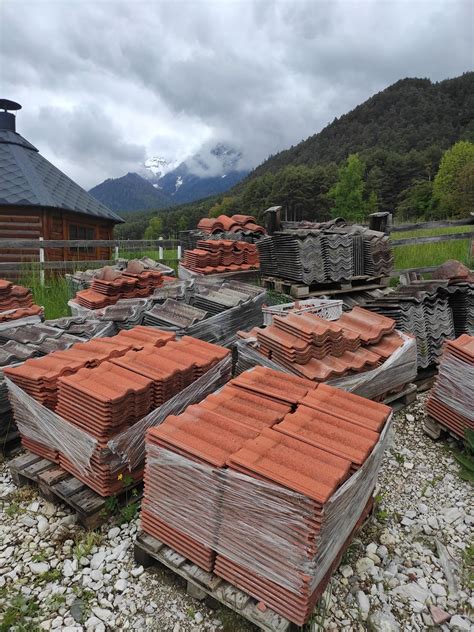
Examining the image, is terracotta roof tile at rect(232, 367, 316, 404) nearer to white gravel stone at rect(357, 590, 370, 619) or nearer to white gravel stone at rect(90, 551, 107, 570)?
Answer: white gravel stone at rect(357, 590, 370, 619)

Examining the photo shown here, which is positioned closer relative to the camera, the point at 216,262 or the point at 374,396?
the point at 374,396

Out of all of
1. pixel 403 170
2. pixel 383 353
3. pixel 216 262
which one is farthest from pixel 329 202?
pixel 383 353

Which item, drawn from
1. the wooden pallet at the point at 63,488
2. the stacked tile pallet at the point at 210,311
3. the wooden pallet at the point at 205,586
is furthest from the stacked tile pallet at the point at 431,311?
the wooden pallet at the point at 205,586

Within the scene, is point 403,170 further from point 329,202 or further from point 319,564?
point 319,564

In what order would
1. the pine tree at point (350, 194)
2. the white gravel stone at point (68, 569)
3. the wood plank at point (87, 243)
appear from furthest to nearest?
the pine tree at point (350, 194)
the wood plank at point (87, 243)
the white gravel stone at point (68, 569)

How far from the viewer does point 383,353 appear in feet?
16.4

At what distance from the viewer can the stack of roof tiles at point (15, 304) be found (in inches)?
242

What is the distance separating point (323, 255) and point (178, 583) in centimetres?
616

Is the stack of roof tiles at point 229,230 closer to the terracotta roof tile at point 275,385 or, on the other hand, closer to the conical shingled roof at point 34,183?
the conical shingled roof at point 34,183

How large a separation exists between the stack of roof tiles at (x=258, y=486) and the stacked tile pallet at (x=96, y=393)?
1.74ft

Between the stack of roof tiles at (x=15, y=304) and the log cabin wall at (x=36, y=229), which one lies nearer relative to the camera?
the stack of roof tiles at (x=15, y=304)

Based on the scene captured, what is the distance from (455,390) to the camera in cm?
454

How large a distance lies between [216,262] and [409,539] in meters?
6.76

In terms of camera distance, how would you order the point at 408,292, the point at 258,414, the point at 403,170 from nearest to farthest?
the point at 258,414, the point at 408,292, the point at 403,170
